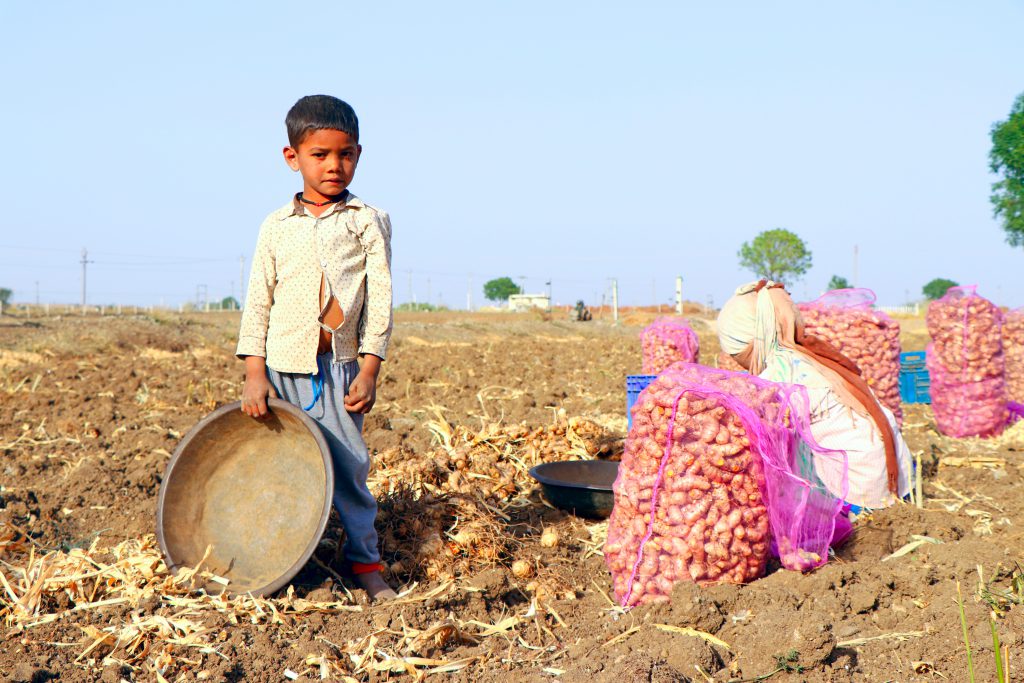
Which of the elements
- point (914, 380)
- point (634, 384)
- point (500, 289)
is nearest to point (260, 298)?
point (634, 384)

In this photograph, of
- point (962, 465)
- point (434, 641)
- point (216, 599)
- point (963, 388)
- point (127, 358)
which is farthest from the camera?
point (127, 358)

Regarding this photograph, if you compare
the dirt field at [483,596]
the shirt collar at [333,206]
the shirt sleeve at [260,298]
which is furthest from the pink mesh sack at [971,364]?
the shirt sleeve at [260,298]

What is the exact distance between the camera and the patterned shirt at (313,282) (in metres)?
3.33

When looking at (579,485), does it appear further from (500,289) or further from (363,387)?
(500,289)

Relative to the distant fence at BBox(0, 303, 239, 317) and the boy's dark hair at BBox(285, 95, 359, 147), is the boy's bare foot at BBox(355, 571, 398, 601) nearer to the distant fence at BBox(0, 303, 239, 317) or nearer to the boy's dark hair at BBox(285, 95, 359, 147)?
the boy's dark hair at BBox(285, 95, 359, 147)

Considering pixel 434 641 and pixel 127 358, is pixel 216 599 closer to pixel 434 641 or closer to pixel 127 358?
pixel 434 641

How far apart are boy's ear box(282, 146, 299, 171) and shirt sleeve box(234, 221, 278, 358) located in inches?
10.0

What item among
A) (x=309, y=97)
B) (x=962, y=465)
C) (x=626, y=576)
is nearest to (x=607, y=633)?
(x=626, y=576)

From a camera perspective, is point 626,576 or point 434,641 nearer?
point 434,641

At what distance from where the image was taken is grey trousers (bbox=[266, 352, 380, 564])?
3383 mm

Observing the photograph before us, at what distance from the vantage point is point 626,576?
128 inches

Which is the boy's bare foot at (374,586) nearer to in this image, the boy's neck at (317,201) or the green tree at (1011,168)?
the boy's neck at (317,201)

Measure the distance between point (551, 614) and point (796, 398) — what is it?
4.32 feet

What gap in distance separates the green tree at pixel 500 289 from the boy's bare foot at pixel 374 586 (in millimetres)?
78582
